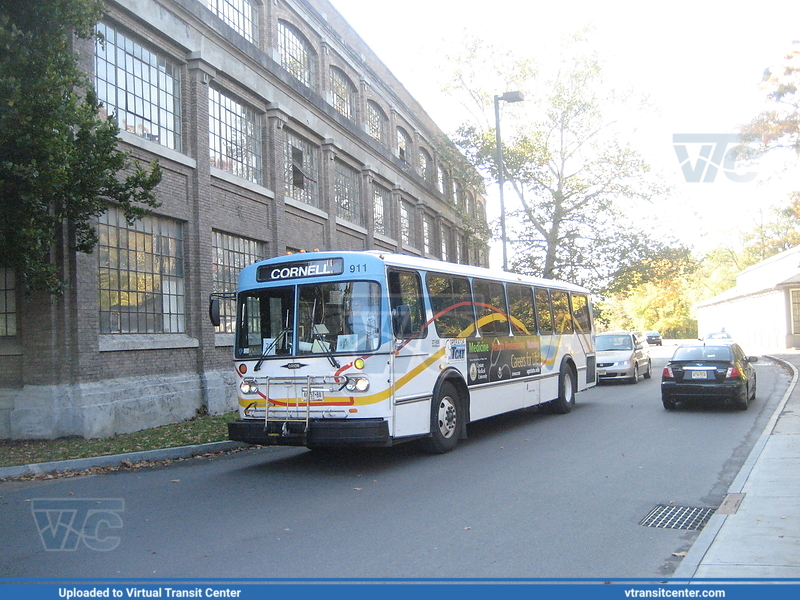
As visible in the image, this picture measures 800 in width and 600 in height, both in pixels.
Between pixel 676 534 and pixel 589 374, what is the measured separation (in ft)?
38.3

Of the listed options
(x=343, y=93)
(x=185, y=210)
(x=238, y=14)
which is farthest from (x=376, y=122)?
(x=185, y=210)

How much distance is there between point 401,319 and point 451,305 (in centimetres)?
192

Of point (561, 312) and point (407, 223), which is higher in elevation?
point (407, 223)

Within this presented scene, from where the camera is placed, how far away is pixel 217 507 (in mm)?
7438

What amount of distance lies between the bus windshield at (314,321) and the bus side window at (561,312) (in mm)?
7369

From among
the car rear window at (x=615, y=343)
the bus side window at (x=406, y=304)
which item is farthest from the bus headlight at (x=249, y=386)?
the car rear window at (x=615, y=343)

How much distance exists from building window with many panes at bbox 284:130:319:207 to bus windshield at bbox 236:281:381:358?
1069cm

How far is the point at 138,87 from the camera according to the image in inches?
575

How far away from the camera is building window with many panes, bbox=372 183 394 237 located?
27.3 meters

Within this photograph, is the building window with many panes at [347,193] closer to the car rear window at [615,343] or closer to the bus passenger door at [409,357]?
the car rear window at [615,343]

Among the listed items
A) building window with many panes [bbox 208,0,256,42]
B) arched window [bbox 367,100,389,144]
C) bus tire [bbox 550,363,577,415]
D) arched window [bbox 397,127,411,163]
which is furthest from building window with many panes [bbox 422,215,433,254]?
bus tire [bbox 550,363,577,415]

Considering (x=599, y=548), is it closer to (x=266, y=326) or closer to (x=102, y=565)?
(x=102, y=565)

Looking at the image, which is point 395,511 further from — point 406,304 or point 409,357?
point 406,304
